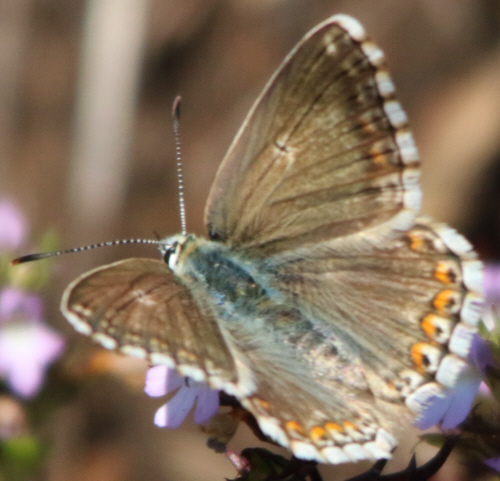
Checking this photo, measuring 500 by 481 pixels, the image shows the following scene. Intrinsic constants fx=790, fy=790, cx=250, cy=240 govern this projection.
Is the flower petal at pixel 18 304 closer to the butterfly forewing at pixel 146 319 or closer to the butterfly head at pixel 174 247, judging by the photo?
the butterfly head at pixel 174 247

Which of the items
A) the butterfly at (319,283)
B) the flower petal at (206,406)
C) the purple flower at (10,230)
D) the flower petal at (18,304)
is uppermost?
the butterfly at (319,283)

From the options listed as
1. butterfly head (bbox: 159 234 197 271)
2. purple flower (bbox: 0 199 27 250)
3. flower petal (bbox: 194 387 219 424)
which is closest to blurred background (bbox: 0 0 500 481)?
purple flower (bbox: 0 199 27 250)

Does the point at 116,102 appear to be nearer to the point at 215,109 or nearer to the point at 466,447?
the point at 215,109

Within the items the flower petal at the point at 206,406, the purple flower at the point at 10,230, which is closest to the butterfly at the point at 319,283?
the flower petal at the point at 206,406

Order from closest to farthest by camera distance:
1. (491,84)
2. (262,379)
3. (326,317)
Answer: (262,379) → (326,317) → (491,84)

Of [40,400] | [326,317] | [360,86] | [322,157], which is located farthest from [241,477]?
[40,400]

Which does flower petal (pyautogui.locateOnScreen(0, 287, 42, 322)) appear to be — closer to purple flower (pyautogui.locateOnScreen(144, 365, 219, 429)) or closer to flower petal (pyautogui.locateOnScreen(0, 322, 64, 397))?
flower petal (pyautogui.locateOnScreen(0, 322, 64, 397))

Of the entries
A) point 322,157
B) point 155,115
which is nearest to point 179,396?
point 322,157

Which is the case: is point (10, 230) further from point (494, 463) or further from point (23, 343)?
point (494, 463)
